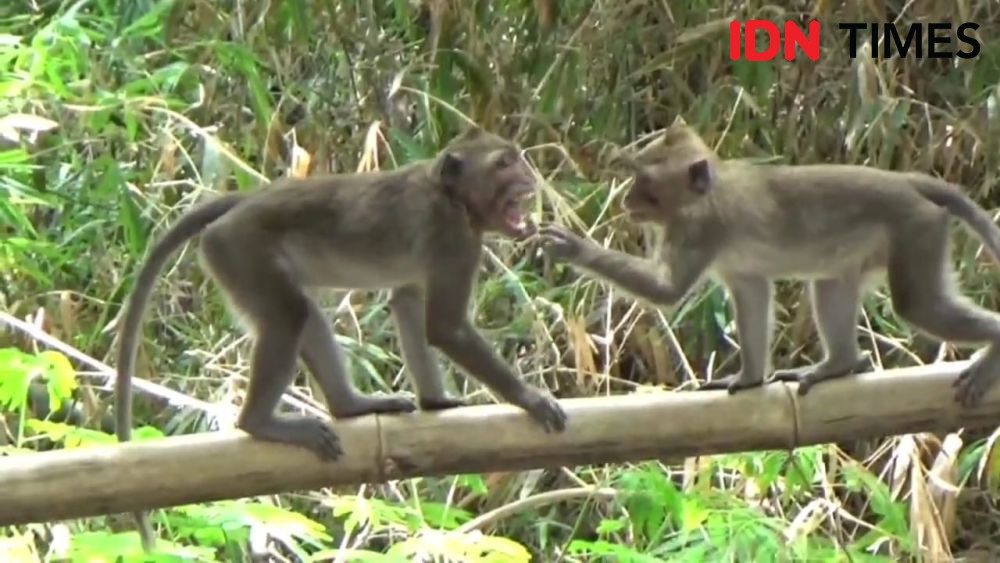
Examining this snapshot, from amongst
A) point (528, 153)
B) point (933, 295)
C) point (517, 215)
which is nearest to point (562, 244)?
point (517, 215)

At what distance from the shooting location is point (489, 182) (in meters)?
2.56

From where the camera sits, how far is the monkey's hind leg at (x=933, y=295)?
262cm

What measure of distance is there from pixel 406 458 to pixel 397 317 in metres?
0.46

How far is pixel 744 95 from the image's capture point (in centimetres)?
353

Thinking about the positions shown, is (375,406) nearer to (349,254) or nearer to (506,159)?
(349,254)

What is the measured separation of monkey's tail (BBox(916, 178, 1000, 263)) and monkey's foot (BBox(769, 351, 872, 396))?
0.28 meters

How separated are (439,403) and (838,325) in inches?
29.0

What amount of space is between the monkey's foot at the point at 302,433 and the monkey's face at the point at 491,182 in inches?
17.0

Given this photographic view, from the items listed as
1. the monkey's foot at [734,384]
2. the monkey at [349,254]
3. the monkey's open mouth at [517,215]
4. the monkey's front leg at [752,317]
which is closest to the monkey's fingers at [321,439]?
the monkey at [349,254]

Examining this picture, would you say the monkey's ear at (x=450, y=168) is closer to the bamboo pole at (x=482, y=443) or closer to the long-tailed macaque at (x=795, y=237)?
the long-tailed macaque at (x=795, y=237)

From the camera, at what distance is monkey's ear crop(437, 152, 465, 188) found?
2586 millimetres

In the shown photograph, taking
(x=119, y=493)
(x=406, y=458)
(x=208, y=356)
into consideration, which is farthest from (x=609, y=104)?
(x=119, y=493)

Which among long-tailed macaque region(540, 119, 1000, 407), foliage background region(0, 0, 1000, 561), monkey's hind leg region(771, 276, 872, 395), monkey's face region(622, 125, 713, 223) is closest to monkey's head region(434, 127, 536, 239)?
long-tailed macaque region(540, 119, 1000, 407)

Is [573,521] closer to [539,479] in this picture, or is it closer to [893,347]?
[539,479]
